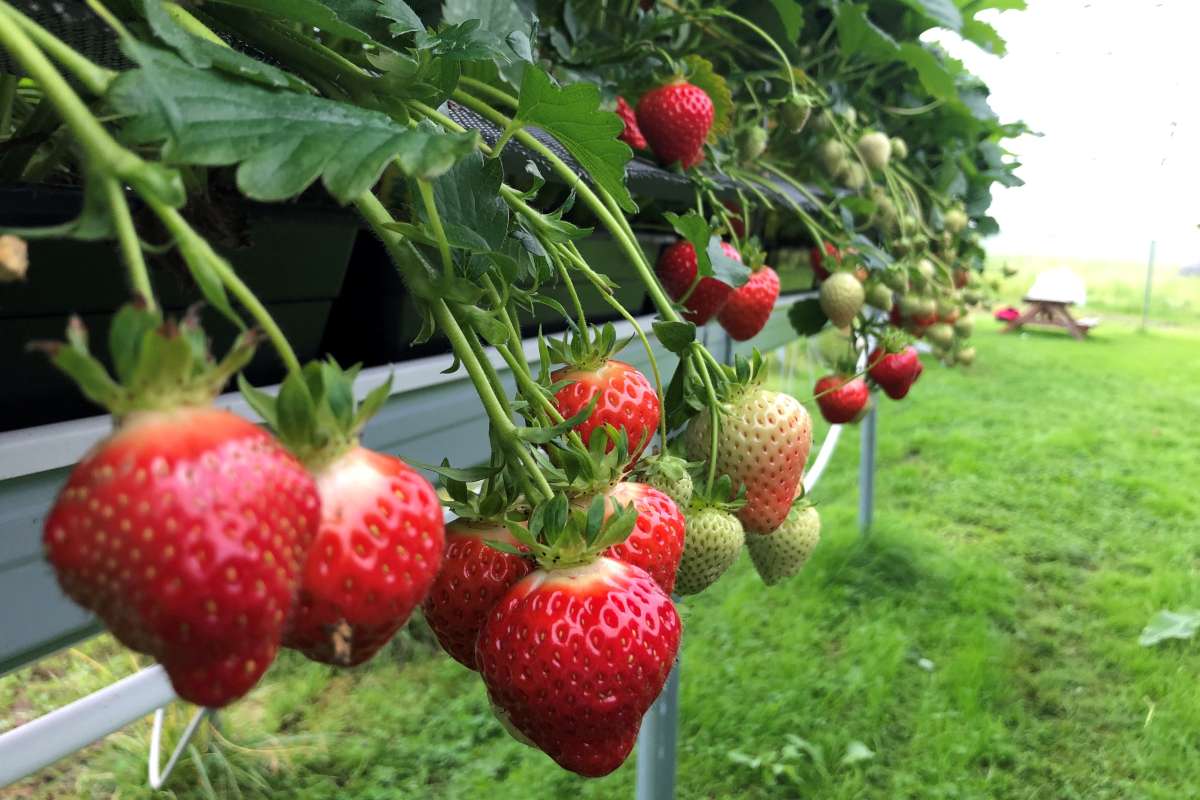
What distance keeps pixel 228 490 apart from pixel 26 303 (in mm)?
220

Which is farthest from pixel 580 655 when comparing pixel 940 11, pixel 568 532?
pixel 940 11

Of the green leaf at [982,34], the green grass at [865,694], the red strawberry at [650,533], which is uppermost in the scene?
the green leaf at [982,34]

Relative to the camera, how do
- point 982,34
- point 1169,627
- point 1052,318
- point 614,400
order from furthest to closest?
point 1052,318 → point 1169,627 → point 982,34 → point 614,400

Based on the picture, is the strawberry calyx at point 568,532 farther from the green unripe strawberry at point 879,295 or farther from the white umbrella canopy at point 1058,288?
the white umbrella canopy at point 1058,288

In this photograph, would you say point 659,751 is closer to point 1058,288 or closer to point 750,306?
point 750,306

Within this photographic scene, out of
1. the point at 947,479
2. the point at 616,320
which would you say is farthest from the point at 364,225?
the point at 947,479

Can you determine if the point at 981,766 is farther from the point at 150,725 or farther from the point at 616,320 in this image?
the point at 150,725

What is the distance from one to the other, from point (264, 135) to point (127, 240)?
0.22ft

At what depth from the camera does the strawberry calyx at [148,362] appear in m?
0.17

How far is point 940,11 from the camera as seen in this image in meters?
1.28

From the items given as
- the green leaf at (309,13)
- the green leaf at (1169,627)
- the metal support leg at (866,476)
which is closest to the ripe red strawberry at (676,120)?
the green leaf at (309,13)

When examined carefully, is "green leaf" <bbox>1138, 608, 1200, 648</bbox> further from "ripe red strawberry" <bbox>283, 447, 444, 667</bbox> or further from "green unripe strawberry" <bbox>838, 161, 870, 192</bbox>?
"ripe red strawberry" <bbox>283, 447, 444, 667</bbox>

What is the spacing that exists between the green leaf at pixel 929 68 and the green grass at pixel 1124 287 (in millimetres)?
7794

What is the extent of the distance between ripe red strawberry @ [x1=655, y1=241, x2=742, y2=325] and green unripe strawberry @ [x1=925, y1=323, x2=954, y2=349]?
87 centimetres
